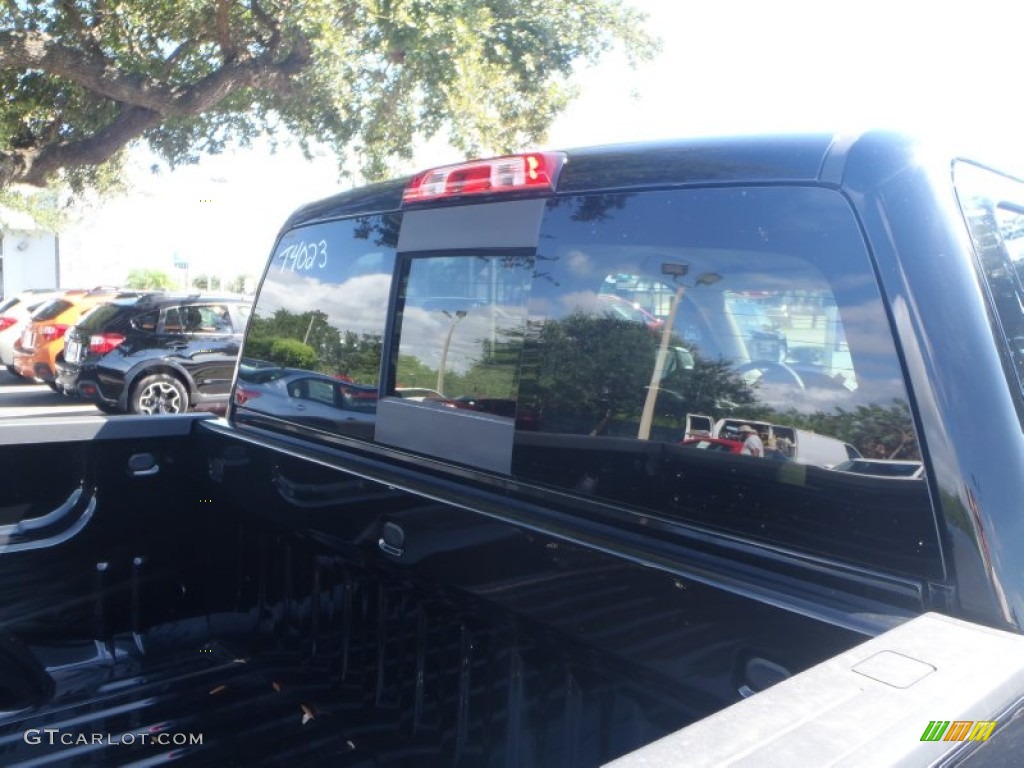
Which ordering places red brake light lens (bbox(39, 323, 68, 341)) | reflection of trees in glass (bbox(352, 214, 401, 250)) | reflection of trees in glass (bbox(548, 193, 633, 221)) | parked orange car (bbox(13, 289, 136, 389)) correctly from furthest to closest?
red brake light lens (bbox(39, 323, 68, 341))
parked orange car (bbox(13, 289, 136, 389))
reflection of trees in glass (bbox(352, 214, 401, 250))
reflection of trees in glass (bbox(548, 193, 633, 221))

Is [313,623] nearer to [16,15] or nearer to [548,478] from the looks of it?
[548,478]

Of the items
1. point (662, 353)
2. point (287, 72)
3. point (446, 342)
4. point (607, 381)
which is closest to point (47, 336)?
point (287, 72)

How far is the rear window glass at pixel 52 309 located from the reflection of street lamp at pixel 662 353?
48.2 ft

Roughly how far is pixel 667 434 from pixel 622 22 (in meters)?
14.3

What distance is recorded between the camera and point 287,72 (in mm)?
12203

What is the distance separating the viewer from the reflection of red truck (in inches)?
65.7

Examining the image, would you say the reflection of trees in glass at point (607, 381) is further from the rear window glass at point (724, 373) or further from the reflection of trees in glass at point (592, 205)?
the reflection of trees in glass at point (592, 205)

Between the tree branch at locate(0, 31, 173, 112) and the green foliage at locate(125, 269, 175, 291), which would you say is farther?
the green foliage at locate(125, 269, 175, 291)

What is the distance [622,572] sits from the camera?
1832 millimetres

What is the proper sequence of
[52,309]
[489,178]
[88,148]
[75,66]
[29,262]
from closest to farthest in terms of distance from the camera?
[489,178] → [75,66] → [88,148] → [52,309] → [29,262]

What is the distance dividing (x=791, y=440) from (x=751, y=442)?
8cm

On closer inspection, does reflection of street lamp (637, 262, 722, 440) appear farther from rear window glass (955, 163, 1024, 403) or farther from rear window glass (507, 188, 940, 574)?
rear window glass (955, 163, 1024, 403)

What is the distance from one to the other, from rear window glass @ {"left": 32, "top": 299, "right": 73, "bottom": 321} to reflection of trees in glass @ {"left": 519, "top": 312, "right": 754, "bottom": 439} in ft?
47.3

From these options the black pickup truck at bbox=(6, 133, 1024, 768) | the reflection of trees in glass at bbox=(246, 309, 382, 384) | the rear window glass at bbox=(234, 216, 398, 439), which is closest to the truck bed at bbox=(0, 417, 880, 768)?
the black pickup truck at bbox=(6, 133, 1024, 768)
